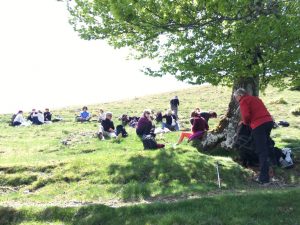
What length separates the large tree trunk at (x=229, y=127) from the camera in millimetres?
18250

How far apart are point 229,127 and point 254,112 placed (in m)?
4.63

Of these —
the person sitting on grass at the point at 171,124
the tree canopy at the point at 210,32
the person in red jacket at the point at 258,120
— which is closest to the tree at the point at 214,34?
the tree canopy at the point at 210,32

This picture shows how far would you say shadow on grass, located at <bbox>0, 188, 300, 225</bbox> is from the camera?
1076 centimetres

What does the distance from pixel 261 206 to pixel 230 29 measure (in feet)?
24.2

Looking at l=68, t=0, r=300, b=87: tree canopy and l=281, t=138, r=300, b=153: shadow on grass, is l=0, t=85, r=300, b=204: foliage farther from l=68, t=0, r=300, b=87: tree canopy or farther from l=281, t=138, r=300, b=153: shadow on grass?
l=68, t=0, r=300, b=87: tree canopy

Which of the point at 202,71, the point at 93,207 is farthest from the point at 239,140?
the point at 93,207

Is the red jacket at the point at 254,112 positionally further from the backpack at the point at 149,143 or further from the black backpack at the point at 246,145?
the backpack at the point at 149,143

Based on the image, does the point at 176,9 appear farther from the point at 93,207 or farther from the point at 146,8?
the point at 93,207

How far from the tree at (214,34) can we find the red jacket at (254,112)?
2.33m

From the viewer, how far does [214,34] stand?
52.2 feet

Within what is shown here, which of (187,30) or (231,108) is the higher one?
(187,30)

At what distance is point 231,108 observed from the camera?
63.2 feet

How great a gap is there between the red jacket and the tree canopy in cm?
234

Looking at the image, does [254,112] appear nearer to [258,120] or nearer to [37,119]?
[258,120]
